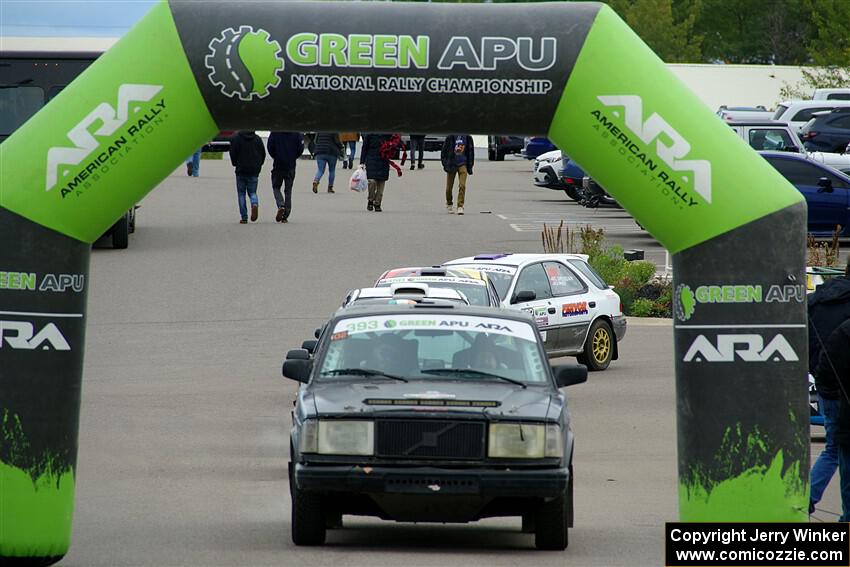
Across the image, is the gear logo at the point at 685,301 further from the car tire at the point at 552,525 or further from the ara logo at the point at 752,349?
the car tire at the point at 552,525

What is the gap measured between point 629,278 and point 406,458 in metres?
15.4

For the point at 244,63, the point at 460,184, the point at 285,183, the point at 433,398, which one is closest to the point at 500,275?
the point at 433,398

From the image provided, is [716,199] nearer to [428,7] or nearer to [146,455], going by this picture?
[428,7]

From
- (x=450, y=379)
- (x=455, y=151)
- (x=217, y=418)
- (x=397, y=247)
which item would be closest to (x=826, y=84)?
(x=455, y=151)

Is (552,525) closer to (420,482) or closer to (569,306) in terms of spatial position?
(420,482)

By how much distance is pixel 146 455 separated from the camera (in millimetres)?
14289

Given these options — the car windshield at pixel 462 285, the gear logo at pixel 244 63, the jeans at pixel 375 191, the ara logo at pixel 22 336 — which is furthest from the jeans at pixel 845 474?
the jeans at pixel 375 191

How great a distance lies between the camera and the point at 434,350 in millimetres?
10656

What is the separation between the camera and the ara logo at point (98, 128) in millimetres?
9523

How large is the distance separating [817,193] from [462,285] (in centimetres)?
1440

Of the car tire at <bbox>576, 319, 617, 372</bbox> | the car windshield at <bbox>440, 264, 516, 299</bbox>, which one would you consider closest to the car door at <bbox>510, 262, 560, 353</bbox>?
the car windshield at <bbox>440, 264, 516, 299</bbox>

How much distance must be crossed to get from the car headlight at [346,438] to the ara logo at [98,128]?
222cm

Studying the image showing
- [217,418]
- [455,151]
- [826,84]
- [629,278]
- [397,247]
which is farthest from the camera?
[826,84]

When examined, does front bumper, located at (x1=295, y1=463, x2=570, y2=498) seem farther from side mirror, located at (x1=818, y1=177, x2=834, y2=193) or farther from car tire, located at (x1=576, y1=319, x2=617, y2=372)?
side mirror, located at (x1=818, y1=177, x2=834, y2=193)
